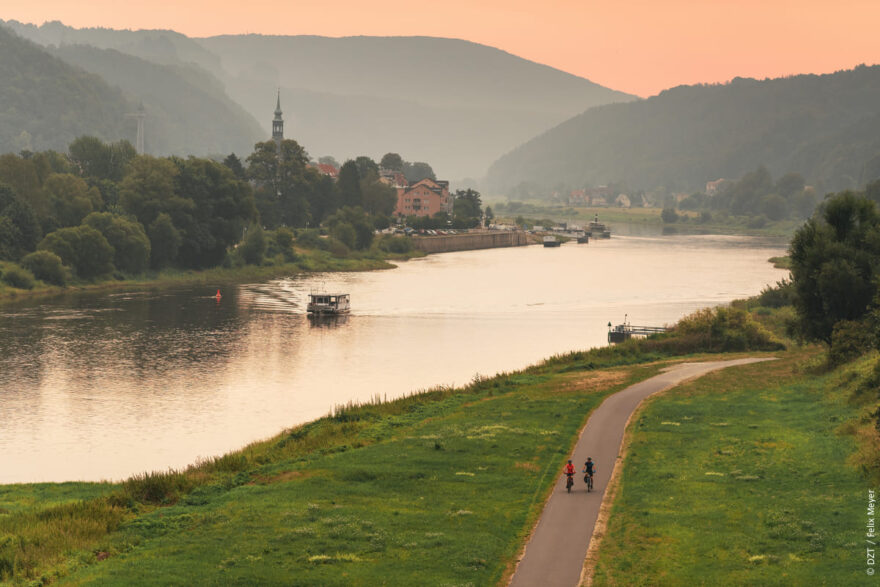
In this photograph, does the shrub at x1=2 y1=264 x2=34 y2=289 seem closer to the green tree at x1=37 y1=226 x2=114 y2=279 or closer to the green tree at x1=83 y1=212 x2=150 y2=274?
the green tree at x1=37 y1=226 x2=114 y2=279

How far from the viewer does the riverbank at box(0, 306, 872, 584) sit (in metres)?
30.2

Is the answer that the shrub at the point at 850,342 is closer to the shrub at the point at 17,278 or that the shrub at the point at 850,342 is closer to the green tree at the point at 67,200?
the shrub at the point at 17,278

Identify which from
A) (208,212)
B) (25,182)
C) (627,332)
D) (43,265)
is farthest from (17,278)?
(627,332)

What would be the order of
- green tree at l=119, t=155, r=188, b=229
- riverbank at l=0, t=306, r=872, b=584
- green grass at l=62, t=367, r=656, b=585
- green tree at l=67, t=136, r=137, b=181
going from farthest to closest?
green tree at l=67, t=136, r=137, b=181
green tree at l=119, t=155, r=188, b=229
riverbank at l=0, t=306, r=872, b=584
green grass at l=62, t=367, r=656, b=585

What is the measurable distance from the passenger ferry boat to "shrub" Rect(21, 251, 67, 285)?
39.3m

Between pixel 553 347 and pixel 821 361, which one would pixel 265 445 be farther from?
pixel 553 347

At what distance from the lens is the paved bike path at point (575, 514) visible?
28828 mm

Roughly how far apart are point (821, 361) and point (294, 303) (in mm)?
81547

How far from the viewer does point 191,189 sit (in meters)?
165

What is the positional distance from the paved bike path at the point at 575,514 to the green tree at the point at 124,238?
344 feet

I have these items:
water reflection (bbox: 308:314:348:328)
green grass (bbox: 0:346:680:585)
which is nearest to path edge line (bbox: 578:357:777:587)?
green grass (bbox: 0:346:680:585)

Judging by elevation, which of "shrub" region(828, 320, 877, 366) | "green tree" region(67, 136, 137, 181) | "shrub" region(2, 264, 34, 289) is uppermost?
"green tree" region(67, 136, 137, 181)

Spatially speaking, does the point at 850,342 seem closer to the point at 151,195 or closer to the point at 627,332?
the point at 627,332

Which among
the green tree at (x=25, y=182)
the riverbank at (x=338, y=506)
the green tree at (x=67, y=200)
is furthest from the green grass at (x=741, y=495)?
the green tree at (x=25, y=182)
